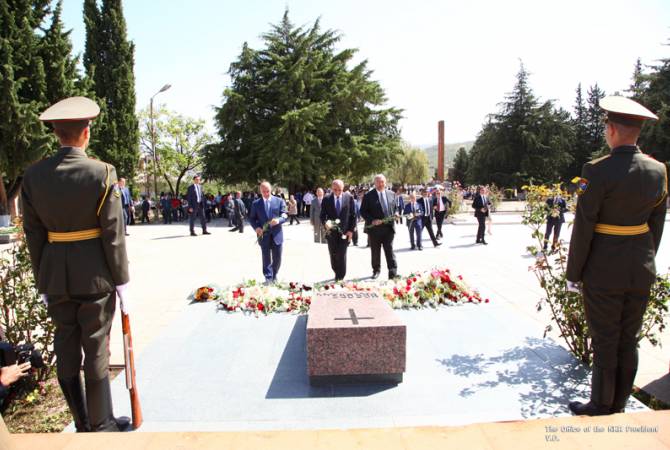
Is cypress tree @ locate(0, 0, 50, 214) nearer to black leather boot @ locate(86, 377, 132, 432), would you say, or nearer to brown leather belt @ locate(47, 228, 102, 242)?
brown leather belt @ locate(47, 228, 102, 242)

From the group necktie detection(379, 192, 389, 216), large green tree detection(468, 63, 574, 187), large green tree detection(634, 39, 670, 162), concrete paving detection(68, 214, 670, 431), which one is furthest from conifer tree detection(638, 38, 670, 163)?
necktie detection(379, 192, 389, 216)

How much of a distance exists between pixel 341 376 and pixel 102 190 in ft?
9.08

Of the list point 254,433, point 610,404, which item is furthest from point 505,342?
point 254,433

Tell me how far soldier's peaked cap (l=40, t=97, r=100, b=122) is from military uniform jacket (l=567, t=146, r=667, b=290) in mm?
3733

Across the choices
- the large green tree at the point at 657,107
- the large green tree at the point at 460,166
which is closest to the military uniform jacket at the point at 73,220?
the large green tree at the point at 657,107

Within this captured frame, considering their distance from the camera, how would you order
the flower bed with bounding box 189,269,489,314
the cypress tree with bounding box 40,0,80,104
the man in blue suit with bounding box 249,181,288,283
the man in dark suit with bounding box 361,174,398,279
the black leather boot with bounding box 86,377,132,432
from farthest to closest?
the cypress tree with bounding box 40,0,80,104 < the man in dark suit with bounding box 361,174,398,279 < the man in blue suit with bounding box 249,181,288,283 < the flower bed with bounding box 189,269,489,314 < the black leather boot with bounding box 86,377,132,432

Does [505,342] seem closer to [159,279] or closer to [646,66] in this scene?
[159,279]

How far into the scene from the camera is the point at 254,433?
99.4 inches

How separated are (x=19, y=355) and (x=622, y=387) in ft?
15.8

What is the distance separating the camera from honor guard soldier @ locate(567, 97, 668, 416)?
11.1ft

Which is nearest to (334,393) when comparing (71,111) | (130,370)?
(130,370)

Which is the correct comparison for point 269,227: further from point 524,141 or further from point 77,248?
point 524,141

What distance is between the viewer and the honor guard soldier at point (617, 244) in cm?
339

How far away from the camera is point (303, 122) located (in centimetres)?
2973
